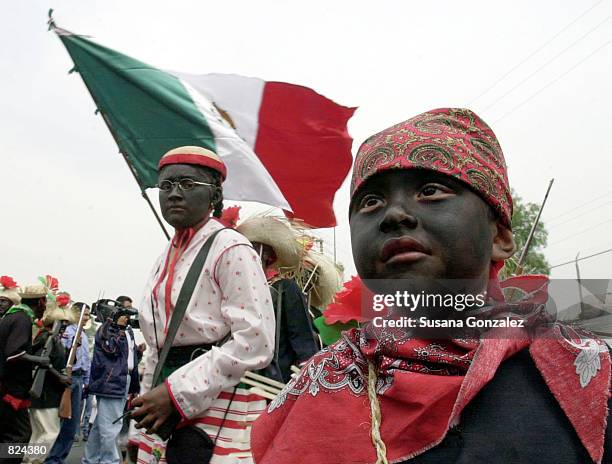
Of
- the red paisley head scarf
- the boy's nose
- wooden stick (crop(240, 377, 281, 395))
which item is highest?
the red paisley head scarf

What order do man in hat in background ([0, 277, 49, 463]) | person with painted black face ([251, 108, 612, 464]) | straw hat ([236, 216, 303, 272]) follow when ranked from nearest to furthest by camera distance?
person with painted black face ([251, 108, 612, 464])
straw hat ([236, 216, 303, 272])
man in hat in background ([0, 277, 49, 463])

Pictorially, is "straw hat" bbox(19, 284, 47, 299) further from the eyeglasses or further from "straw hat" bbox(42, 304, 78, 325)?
the eyeglasses

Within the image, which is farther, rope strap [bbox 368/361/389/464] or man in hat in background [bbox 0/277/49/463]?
man in hat in background [bbox 0/277/49/463]

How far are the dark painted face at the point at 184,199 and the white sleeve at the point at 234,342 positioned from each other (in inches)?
12.0

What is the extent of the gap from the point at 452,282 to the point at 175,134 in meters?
3.31

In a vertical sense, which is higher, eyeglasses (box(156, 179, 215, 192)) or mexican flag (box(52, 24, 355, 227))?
mexican flag (box(52, 24, 355, 227))

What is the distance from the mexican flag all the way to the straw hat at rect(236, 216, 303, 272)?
0.69 feet

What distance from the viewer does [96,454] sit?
7453mm

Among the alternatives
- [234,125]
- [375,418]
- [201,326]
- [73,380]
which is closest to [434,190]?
[375,418]

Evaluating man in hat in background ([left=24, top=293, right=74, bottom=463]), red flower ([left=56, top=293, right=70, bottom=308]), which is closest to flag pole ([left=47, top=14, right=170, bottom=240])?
man in hat in background ([left=24, top=293, right=74, bottom=463])

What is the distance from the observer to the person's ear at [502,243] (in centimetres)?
142

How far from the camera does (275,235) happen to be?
4578 millimetres

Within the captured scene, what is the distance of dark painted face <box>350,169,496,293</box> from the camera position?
124 cm

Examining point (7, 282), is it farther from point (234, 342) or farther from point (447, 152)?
point (447, 152)
